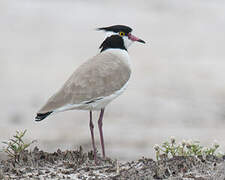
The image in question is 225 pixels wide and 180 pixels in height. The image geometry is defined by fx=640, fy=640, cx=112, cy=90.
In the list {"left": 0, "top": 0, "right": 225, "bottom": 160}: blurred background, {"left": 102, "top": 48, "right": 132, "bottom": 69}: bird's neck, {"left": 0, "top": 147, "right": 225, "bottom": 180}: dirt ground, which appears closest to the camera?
{"left": 0, "top": 147, "right": 225, "bottom": 180}: dirt ground

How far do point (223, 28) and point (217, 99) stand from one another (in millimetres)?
3859

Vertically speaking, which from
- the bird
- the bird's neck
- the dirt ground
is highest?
the bird's neck

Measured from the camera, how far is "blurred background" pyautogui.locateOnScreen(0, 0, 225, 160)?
32.1ft

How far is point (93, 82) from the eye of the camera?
6.60 m

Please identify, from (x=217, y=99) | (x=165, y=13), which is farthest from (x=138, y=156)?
(x=165, y=13)

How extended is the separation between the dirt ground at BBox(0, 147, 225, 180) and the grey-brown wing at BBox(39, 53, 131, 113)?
1.72 ft

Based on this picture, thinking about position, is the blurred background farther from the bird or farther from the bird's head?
the bird

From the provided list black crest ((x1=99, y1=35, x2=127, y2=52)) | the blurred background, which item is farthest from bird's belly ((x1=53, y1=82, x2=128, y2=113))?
the blurred background

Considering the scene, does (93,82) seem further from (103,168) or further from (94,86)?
(103,168)

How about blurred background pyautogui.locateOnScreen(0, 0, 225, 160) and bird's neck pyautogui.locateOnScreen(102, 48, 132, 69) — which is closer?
bird's neck pyautogui.locateOnScreen(102, 48, 132, 69)

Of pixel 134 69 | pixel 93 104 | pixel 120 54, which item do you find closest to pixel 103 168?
pixel 93 104

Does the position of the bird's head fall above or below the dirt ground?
above

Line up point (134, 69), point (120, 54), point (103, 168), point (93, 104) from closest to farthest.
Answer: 1. point (103, 168)
2. point (93, 104)
3. point (120, 54)
4. point (134, 69)

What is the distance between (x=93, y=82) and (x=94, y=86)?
53 mm
